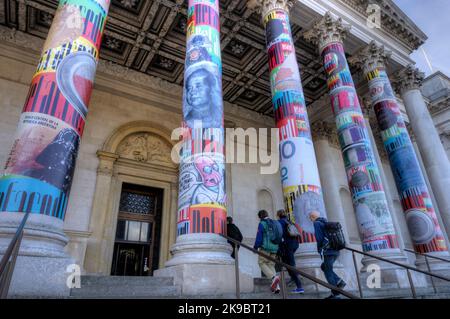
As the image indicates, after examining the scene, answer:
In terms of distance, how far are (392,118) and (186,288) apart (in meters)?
A: 10.9

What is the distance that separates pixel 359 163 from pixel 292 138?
3352 millimetres

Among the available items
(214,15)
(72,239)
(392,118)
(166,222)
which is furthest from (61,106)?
(392,118)

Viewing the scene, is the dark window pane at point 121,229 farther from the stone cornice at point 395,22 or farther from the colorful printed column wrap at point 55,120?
the stone cornice at point 395,22

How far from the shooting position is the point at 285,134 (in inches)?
316

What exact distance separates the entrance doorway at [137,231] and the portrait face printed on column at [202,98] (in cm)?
693

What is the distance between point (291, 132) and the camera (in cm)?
795

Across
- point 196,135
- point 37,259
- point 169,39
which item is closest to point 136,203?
point 169,39

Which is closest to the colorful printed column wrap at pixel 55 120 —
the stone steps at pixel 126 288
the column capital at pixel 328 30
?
the stone steps at pixel 126 288

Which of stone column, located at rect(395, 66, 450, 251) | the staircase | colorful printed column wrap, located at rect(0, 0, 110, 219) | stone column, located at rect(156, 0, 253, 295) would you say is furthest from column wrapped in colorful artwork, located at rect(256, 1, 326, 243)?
stone column, located at rect(395, 66, 450, 251)

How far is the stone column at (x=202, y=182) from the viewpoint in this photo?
487 centimetres

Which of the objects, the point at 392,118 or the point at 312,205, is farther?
the point at 392,118

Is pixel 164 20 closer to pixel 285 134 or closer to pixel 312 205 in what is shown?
pixel 285 134

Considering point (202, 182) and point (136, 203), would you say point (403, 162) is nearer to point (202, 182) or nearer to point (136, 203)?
point (202, 182)

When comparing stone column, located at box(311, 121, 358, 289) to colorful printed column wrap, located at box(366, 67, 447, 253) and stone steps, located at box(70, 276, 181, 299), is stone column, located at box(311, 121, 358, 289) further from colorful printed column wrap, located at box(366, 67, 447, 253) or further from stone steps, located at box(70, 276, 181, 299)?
stone steps, located at box(70, 276, 181, 299)
